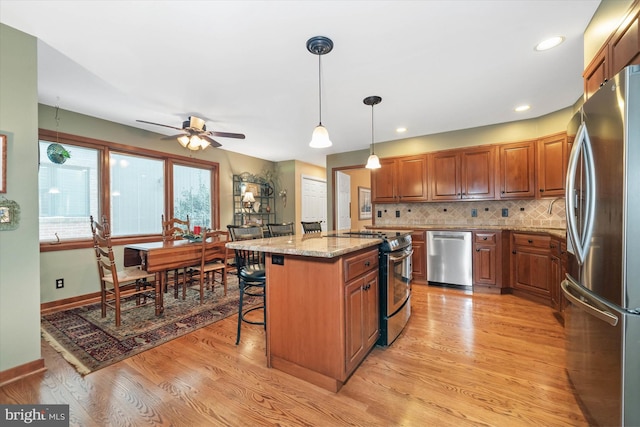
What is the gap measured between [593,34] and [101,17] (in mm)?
3344

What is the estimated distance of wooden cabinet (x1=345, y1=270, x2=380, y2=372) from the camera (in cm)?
175

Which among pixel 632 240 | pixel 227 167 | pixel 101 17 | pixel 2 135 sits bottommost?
pixel 632 240

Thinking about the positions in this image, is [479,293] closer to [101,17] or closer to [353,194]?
[353,194]

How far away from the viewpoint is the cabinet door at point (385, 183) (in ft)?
15.6

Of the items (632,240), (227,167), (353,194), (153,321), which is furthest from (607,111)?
(353,194)

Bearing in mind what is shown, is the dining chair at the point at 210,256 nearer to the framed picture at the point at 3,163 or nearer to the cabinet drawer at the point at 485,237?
the framed picture at the point at 3,163

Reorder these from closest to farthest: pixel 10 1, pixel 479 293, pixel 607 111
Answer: pixel 607 111 < pixel 10 1 < pixel 479 293

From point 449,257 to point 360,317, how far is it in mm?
2615

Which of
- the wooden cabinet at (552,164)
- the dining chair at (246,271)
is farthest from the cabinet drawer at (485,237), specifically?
the dining chair at (246,271)

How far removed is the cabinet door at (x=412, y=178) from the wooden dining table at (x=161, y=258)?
10.9ft

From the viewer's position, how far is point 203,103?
3188 mm

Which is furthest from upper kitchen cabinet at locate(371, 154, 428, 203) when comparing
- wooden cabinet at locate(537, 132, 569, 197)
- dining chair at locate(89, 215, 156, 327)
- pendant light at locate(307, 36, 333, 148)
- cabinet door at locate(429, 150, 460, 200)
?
dining chair at locate(89, 215, 156, 327)

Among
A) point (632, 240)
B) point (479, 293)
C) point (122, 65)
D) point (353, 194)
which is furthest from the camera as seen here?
point (353, 194)

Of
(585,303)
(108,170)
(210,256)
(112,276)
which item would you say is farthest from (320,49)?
(108,170)
